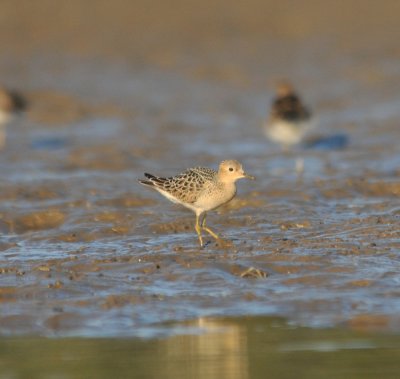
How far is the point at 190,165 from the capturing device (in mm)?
17375

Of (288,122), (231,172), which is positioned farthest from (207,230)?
(288,122)

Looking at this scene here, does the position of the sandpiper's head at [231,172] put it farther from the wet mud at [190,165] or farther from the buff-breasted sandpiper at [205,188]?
the wet mud at [190,165]

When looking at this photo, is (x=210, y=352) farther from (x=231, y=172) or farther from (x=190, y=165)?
(x=190, y=165)

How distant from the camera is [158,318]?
30.4ft

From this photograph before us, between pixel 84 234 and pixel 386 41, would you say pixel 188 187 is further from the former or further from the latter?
pixel 386 41

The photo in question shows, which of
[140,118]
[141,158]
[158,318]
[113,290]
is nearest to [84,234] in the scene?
[113,290]

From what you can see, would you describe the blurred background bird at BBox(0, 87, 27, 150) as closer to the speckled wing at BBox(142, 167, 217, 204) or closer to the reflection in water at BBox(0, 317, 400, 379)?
the speckled wing at BBox(142, 167, 217, 204)

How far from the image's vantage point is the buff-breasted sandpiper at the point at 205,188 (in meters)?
12.1

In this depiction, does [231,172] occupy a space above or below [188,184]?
above

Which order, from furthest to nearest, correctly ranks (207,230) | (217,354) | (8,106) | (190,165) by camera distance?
(8,106) → (190,165) → (207,230) → (217,354)

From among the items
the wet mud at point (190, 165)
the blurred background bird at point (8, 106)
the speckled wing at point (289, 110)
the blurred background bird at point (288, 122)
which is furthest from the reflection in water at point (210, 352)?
the blurred background bird at point (8, 106)

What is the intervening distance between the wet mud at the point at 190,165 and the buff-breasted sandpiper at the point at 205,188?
0.43 m

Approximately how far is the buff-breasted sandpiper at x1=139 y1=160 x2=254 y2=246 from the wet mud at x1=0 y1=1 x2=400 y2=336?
0.43 meters

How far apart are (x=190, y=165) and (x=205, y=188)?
5219mm
